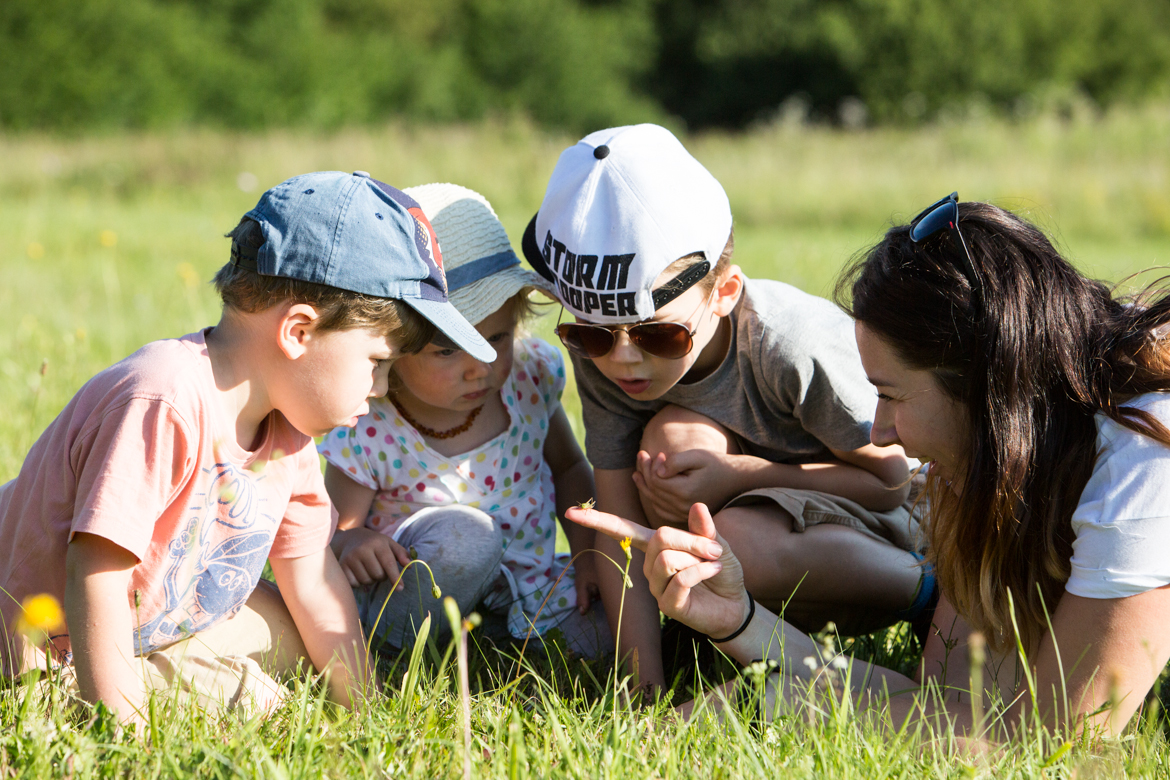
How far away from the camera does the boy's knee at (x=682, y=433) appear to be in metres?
2.72

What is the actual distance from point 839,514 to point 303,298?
4.88 feet

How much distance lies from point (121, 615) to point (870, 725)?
140 cm

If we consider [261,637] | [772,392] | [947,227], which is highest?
[947,227]

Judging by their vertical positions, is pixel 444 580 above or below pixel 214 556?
below

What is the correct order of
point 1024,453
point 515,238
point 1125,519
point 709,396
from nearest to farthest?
point 1125,519 → point 1024,453 → point 709,396 → point 515,238

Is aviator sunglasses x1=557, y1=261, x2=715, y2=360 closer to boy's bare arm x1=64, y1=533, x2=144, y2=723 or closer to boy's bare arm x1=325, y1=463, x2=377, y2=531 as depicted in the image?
boy's bare arm x1=325, y1=463, x2=377, y2=531

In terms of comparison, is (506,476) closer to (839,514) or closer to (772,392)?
(772,392)

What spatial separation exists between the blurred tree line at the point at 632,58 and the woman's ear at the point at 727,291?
29.9m

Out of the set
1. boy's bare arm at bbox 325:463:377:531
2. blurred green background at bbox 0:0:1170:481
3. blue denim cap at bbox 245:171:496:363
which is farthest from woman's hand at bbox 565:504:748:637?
boy's bare arm at bbox 325:463:377:531

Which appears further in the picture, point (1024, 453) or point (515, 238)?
point (515, 238)

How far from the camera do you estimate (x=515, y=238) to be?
10383 millimetres

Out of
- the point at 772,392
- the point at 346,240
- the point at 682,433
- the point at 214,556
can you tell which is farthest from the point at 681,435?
the point at 214,556

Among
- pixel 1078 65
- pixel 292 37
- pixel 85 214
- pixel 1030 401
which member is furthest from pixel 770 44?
pixel 1030 401

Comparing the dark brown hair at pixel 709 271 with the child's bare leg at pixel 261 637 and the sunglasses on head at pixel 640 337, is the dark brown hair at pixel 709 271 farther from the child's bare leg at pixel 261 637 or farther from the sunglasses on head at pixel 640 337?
the child's bare leg at pixel 261 637
